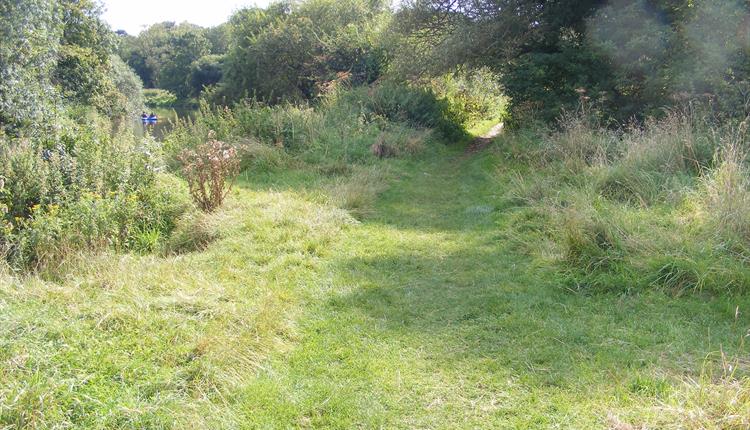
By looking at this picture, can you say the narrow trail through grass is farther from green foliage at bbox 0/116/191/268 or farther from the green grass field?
green foliage at bbox 0/116/191/268

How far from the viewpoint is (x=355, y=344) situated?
3943 millimetres

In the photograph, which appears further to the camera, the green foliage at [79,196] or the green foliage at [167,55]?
the green foliage at [167,55]

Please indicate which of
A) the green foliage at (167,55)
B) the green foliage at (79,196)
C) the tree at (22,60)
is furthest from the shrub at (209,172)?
the green foliage at (167,55)

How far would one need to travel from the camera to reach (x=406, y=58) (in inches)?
637

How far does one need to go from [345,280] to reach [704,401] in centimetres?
315

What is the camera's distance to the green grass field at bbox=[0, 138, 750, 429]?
292 centimetres

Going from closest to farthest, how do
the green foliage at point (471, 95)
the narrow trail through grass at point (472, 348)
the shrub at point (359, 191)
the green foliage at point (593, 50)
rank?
the narrow trail through grass at point (472, 348) → the shrub at point (359, 191) → the green foliage at point (593, 50) → the green foliage at point (471, 95)

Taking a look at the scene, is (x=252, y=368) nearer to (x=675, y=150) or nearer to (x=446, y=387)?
(x=446, y=387)

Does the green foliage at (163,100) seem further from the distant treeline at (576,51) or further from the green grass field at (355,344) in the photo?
the green grass field at (355,344)

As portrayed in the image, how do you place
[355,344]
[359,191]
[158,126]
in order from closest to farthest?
[355,344] < [359,191] < [158,126]

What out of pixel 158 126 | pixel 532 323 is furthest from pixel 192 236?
pixel 158 126

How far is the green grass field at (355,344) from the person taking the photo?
2920 mm

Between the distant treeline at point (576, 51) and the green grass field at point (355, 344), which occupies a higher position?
the distant treeline at point (576, 51)

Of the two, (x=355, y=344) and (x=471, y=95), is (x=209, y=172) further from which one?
(x=471, y=95)
